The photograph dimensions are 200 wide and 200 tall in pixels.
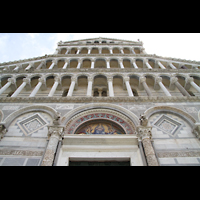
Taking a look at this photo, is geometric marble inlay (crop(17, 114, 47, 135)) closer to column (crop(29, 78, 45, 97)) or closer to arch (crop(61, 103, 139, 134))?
arch (crop(61, 103, 139, 134))

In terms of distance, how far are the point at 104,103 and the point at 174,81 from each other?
5235 mm

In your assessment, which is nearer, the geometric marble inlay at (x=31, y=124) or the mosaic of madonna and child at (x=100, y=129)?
the geometric marble inlay at (x=31, y=124)

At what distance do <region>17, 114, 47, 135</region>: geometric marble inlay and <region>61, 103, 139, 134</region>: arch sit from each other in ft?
3.29

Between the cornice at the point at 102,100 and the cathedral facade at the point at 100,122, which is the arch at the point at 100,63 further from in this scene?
the cornice at the point at 102,100

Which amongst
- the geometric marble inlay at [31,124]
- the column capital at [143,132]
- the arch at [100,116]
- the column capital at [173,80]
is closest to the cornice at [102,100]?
the arch at [100,116]

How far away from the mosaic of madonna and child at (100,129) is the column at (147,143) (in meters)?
1.11

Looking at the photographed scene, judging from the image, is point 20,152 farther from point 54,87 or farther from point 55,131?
point 54,87

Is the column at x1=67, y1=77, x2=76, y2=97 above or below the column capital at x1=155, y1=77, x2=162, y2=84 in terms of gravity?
below

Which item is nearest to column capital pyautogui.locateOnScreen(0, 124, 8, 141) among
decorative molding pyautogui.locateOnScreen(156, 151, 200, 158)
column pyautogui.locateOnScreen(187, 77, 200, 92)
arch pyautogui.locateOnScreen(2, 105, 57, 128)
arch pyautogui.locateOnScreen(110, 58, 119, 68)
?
arch pyautogui.locateOnScreen(2, 105, 57, 128)

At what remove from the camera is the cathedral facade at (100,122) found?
638cm

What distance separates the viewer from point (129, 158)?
658cm

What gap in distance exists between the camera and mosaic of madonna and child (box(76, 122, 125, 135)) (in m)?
7.79

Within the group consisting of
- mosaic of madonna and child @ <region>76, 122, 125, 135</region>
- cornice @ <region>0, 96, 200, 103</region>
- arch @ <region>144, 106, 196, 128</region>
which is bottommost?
mosaic of madonna and child @ <region>76, 122, 125, 135</region>
